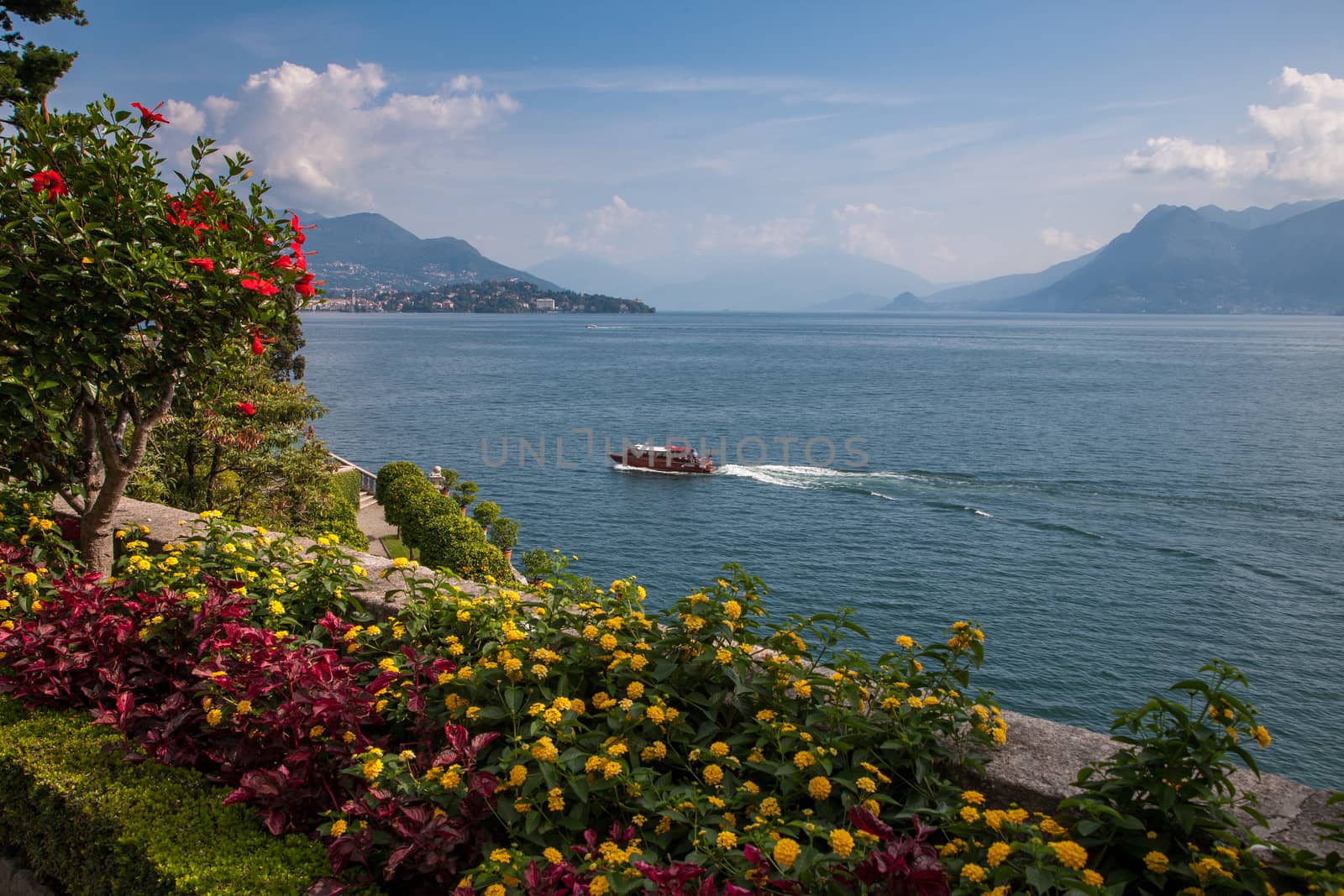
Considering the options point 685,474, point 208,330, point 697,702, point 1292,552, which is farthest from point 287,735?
point 685,474

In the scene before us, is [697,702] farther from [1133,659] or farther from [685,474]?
[685,474]

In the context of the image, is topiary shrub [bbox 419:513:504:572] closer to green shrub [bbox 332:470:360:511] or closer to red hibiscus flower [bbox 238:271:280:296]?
green shrub [bbox 332:470:360:511]

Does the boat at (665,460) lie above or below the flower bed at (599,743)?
below

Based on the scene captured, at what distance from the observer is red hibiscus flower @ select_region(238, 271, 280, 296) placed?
4.92 metres

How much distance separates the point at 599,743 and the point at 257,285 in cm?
356

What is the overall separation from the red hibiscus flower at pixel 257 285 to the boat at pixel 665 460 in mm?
46185

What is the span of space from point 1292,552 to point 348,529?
1547 inches

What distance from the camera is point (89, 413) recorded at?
576cm

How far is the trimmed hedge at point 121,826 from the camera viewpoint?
3070 mm

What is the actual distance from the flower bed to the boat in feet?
154

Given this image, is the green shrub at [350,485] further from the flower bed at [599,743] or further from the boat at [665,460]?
the flower bed at [599,743]

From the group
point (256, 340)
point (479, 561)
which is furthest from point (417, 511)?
point (256, 340)

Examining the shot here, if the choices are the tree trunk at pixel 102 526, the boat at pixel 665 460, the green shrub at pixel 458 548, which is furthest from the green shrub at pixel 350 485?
the tree trunk at pixel 102 526

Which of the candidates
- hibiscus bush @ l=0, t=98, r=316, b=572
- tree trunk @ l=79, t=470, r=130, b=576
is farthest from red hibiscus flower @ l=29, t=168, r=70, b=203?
tree trunk @ l=79, t=470, r=130, b=576
